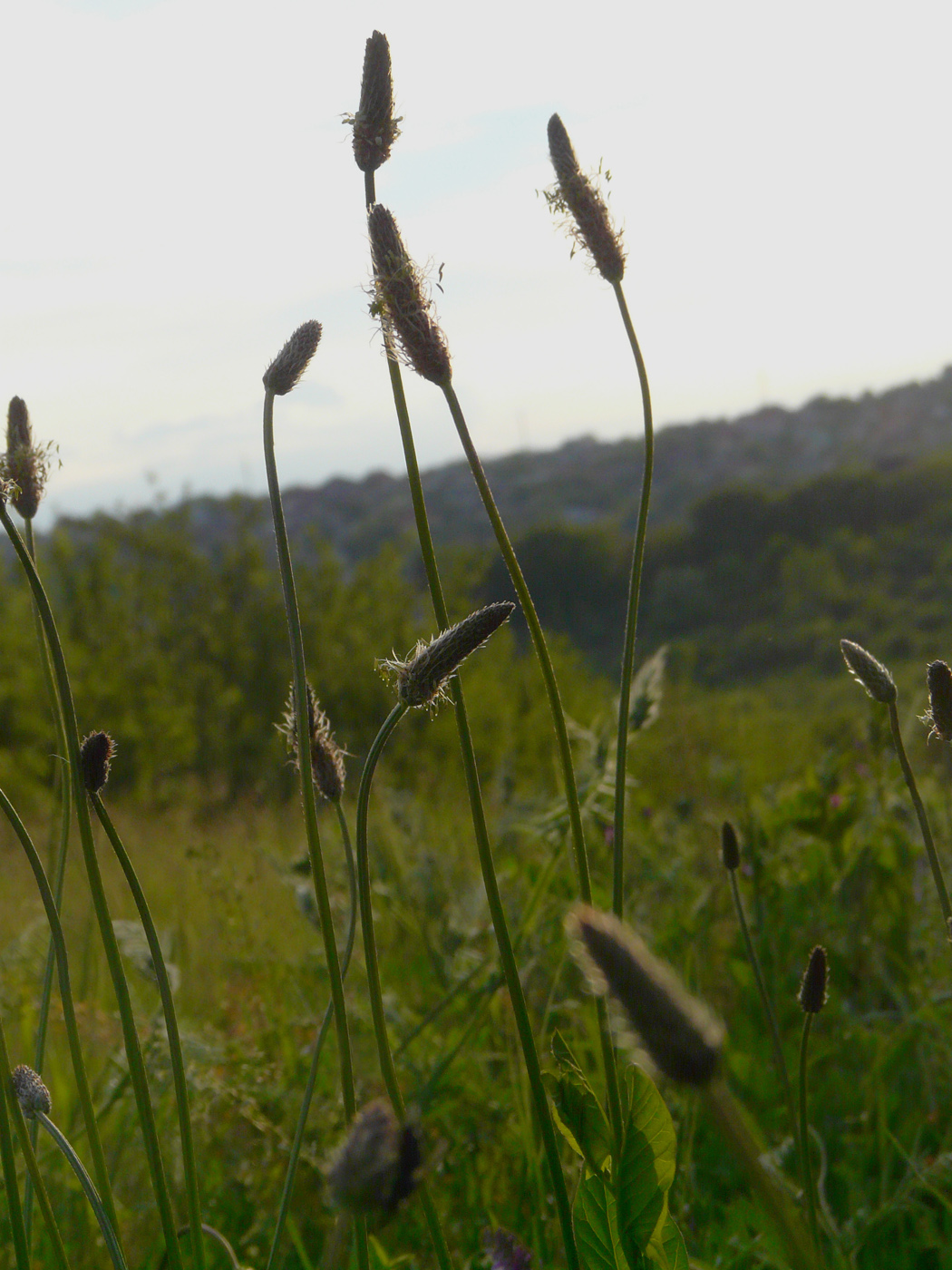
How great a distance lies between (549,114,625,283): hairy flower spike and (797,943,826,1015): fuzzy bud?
75 centimetres

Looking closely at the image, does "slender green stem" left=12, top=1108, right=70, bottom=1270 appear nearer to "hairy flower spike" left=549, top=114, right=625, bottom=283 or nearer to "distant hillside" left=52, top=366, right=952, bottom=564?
"hairy flower spike" left=549, top=114, right=625, bottom=283

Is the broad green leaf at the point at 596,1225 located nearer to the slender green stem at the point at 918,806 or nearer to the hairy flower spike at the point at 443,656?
the slender green stem at the point at 918,806

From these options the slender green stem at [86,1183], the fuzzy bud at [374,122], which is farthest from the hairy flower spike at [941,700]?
the slender green stem at [86,1183]

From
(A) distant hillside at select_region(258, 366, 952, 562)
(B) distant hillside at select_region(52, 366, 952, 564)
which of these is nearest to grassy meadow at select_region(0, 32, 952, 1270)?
(B) distant hillside at select_region(52, 366, 952, 564)

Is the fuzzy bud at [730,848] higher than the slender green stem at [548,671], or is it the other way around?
the slender green stem at [548,671]

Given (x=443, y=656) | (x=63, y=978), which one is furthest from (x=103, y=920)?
(x=443, y=656)

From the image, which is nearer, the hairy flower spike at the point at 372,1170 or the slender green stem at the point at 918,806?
the hairy flower spike at the point at 372,1170

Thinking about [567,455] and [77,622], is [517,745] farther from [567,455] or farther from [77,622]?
[567,455]

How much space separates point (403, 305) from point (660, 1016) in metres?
0.77

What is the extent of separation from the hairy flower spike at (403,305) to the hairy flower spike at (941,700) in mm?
582

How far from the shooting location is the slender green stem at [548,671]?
1088 mm

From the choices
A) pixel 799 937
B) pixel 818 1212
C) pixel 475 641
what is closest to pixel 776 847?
pixel 799 937

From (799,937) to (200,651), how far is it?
15.4 metres

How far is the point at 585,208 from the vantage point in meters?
1.30
